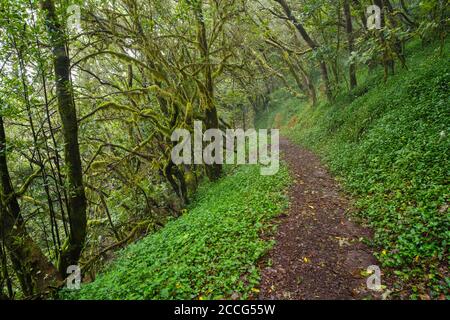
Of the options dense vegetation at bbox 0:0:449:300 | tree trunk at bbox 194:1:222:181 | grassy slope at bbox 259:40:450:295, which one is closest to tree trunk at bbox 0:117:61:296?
dense vegetation at bbox 0:0:449:300

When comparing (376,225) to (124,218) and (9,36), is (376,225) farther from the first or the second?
(124,218)

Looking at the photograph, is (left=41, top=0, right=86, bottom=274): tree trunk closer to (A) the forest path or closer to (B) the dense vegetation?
(B) the dense vegetation

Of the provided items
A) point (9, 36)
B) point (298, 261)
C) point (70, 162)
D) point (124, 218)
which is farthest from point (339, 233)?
point (124, 218)

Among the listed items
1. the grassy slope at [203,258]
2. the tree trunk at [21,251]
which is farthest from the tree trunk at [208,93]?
the tree trunk at [21,251]

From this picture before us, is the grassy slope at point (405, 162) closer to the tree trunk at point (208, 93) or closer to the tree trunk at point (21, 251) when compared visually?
the tree trunk at point (208, 93)

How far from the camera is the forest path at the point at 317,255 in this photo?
13.6ft

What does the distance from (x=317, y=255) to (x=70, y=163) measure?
6.21 meters

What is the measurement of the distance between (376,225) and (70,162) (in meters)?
7.33

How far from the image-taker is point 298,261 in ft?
15.7

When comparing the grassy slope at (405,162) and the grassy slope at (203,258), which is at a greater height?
the grassy slope at (405,162)

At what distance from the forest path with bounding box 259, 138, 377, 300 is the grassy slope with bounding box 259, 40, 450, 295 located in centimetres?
45

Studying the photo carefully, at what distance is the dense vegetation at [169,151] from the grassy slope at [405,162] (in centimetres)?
4
